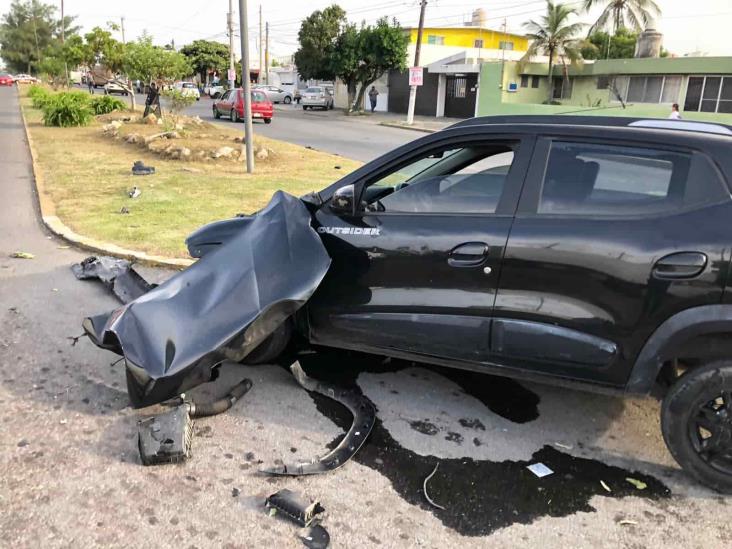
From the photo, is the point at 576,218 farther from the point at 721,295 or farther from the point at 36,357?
the point at 36,357

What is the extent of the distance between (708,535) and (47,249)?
6.85m

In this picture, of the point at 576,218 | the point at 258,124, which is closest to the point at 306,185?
the point at 576,218

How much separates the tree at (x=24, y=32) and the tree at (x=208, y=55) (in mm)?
42905

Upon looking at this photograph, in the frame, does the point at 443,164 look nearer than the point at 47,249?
Yes

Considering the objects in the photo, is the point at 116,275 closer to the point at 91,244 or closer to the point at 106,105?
the point at 91,244

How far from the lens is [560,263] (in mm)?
3145

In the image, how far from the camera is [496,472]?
3.23 metres

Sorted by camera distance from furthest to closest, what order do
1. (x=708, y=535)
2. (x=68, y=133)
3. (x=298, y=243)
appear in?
1. (x=68, y=133)
2. (x=298, y=243)
3. (x=708, y=535)

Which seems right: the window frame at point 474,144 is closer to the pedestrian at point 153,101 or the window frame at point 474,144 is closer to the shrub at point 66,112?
the pedestrian at point 153,101

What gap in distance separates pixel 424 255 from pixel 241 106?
90.4 feet

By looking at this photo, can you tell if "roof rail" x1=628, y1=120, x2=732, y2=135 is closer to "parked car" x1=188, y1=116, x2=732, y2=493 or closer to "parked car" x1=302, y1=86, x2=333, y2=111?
"parked car" x1=188, y1=116, x2=732, y2=493

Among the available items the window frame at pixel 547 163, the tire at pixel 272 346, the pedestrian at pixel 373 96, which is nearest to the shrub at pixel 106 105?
the pedestrian at pixel 373 96

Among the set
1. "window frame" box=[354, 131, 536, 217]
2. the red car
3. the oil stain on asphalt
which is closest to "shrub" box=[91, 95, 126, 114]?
the red car

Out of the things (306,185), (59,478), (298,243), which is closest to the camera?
(59,478)
